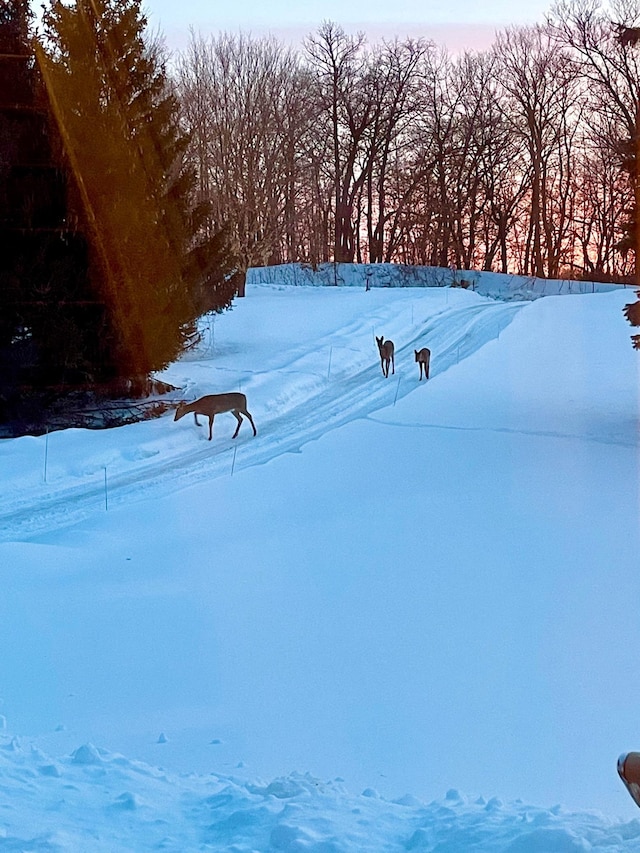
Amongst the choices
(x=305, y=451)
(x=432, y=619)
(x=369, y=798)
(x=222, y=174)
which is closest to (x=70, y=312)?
(x=305, y=451)

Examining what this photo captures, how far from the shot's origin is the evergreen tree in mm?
12984

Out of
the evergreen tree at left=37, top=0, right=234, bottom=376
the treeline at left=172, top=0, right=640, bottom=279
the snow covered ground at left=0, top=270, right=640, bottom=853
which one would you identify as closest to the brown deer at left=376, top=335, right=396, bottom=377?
the evergreen tree at left=37, top=0, right=234, bottom=376

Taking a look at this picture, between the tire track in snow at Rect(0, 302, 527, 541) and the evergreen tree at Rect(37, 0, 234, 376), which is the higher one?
the evergreen tree at Rect(37, 0, 234, 376)

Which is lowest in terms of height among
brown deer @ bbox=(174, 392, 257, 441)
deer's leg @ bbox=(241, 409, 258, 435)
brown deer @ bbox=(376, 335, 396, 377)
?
deer's leg @ bbox=(241, 409, 258, 435)

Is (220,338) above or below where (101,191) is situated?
below

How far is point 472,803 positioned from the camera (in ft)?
11.8

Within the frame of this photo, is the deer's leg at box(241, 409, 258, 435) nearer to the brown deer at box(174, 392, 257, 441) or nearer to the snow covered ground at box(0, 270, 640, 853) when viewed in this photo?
the brown deer at box(174, 392, 257, 441)

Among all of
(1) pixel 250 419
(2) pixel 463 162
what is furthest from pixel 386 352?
(2) pixel 463 162

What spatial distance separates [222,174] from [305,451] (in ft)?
86.0

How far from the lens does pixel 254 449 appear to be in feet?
37.5

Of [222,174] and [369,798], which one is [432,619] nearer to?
[369,798]

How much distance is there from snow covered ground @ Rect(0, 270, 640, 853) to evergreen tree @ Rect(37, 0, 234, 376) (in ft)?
6.67

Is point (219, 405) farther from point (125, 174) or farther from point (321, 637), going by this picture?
point (321, 637)

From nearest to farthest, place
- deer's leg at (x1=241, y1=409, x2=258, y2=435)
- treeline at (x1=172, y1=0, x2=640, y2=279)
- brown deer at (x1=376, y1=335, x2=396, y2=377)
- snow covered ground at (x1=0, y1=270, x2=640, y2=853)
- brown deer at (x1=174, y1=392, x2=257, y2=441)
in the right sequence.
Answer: snow covered ground at (x1=0, y1=270, x2=640, y2=853)
brown deer at (x1=174, y1=392, x2=257, y2=441)
deer's leg at (x1=241, y1=409, x2=258, y2=435)
brown deer at (x1=376, y1=335, x2=396, y2=377)
treeline at (x1=172, y1=0, x2=640, y2=279)
